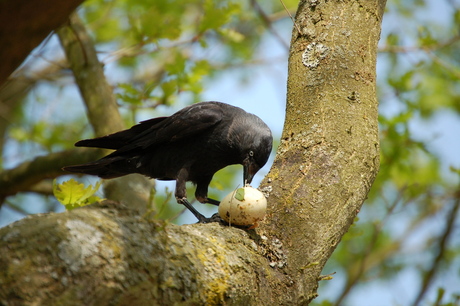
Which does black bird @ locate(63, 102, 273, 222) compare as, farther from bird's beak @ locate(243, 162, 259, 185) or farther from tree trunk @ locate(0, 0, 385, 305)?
tree trunk @ locate(0, 0, 385, 305)

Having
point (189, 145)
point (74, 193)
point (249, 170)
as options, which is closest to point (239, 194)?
point (74, 193)

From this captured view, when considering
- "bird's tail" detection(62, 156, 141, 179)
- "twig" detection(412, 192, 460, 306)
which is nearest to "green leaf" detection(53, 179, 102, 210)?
"bird's tail" detection(62, 156, 141, 179)

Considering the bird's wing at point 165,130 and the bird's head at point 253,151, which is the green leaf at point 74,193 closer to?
the bird's wing at point 165,130

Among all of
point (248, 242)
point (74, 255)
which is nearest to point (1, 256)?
point (74, 255)

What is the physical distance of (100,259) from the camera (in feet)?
5.47

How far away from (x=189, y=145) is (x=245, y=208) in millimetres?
1811

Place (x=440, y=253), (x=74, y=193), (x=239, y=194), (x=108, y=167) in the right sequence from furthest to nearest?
1. (x=440, y=253)
2. (x=108, y=167)
3. (x=239, y=194)
4. (x=74, y=193)

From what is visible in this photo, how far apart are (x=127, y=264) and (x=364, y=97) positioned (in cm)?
195

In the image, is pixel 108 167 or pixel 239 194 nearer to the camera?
pixel 239 194

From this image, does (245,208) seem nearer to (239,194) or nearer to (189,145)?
(239,194)

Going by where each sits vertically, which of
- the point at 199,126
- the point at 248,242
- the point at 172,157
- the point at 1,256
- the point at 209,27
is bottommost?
the point at 1,256

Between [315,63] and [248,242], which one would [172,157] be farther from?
[248,242]

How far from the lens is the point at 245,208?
258cm

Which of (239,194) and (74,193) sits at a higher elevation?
(239,194)
